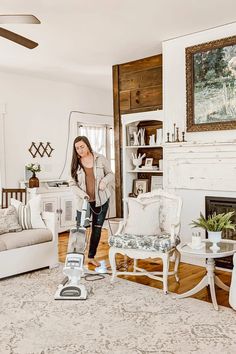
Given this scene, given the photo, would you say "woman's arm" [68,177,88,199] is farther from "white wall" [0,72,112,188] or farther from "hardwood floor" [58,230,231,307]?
"white wall" [0,72,112,188]

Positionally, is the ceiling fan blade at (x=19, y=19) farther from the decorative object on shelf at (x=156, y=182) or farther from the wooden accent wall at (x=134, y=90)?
the decorative object on shelf at (x=156, y=182)

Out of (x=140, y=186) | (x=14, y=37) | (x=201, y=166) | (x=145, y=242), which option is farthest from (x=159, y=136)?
(x=14, y=37)

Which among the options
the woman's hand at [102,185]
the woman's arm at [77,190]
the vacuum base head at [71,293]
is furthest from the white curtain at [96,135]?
the vacuum base head at [71,293]

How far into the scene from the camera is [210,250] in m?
3.28

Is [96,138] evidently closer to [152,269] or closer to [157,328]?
[152,269]

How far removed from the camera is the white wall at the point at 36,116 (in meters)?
6.19

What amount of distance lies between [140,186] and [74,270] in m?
2.33

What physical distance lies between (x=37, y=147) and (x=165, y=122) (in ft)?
8.65

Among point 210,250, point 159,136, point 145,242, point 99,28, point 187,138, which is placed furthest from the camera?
point 159,136

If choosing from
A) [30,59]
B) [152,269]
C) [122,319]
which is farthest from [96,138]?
[122,319]

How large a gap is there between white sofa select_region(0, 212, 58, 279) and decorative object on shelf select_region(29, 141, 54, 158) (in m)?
2.18

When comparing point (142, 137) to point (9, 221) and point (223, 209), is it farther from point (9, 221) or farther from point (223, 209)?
point (9, 221)

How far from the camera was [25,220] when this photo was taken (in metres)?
4.44

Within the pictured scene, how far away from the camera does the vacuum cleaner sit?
343cm
